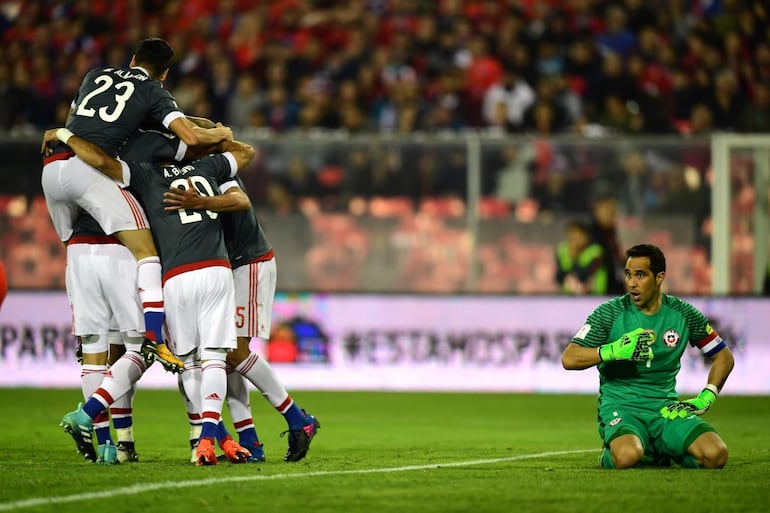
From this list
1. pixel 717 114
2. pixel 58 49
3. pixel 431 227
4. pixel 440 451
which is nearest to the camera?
pixel 440 451

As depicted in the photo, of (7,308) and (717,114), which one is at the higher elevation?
(717,114)

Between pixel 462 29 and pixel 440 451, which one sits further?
pixel 462 29

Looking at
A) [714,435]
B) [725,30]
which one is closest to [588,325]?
[714,435]

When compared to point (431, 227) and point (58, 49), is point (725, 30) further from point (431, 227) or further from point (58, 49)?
point (58, 49)

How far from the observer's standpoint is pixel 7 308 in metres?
14.6

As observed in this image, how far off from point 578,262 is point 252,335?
6966 millimetres

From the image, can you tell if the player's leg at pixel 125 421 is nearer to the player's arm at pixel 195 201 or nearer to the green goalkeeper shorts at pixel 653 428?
the player's arm at pixel 195 201

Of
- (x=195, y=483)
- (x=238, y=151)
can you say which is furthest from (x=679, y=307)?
(x=195, y=483)

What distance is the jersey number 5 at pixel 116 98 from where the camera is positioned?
760cm

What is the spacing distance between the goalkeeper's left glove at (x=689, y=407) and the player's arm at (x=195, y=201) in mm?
2600

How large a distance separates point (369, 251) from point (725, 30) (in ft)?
19.0

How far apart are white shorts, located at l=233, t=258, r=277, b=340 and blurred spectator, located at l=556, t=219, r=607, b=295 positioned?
6733 mm

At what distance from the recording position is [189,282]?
24.2ft

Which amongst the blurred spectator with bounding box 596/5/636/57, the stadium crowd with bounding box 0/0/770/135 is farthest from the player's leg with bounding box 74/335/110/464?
the blurred spectator with bounding box 596/5/636/57
